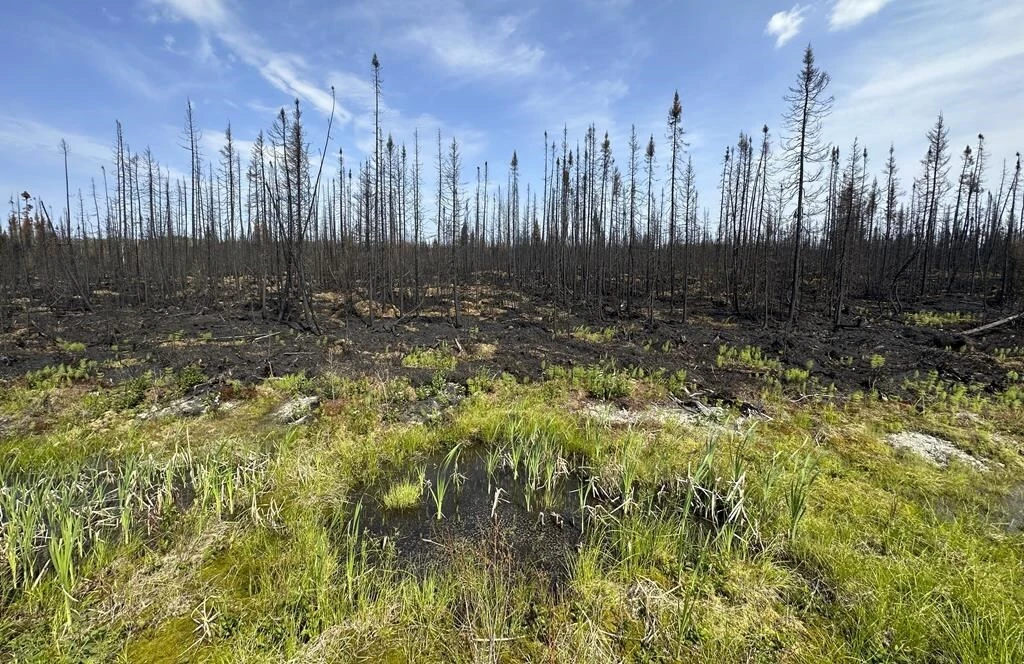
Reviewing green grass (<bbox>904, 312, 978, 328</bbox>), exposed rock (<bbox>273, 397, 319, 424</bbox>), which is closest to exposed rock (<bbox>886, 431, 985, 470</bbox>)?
exposed rock (<bbox>273, 397, 319, 424</bbox>)

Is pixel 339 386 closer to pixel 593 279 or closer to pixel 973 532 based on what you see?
pixel 973 532

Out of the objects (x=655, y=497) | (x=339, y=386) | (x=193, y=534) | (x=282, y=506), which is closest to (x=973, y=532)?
(x=655, y=497)

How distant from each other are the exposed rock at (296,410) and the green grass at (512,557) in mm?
625

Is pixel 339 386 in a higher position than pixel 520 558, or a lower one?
higher

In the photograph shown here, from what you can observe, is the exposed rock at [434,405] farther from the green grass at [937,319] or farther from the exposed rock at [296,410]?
the green grass at [937,319]

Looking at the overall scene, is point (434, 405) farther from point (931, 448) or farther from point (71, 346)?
point (71, 346)

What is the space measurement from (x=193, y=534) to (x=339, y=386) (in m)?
3.90

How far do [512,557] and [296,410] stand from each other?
4603 mm

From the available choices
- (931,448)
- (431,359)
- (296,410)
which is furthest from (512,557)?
(431,359)

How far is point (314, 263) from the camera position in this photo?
26.2 metres

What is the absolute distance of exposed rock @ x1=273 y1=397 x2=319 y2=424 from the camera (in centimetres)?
592

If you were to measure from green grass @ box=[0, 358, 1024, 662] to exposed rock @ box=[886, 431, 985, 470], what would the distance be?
0.73ft

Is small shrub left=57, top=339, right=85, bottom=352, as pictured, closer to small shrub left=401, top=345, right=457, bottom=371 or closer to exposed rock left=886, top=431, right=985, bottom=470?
small shrub left=401, top=345, right=457, bottom=371

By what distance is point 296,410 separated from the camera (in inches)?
244
